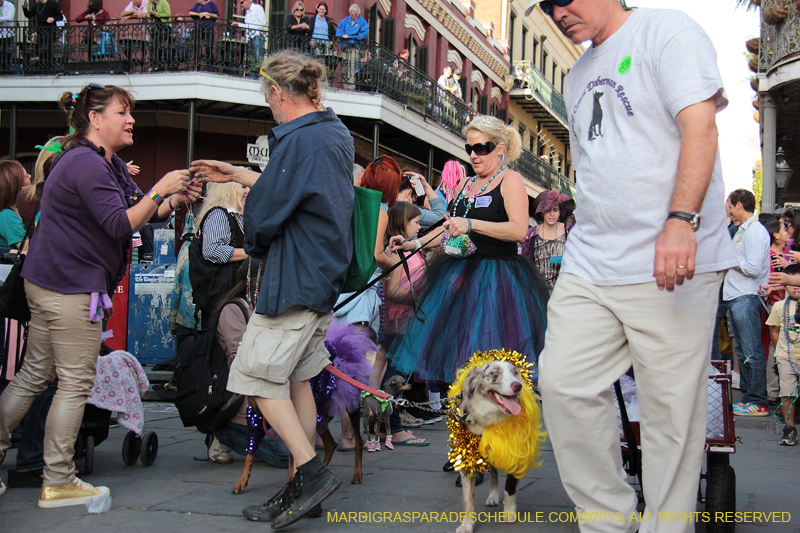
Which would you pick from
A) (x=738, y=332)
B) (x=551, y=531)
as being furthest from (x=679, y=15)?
(x=738, y=332)

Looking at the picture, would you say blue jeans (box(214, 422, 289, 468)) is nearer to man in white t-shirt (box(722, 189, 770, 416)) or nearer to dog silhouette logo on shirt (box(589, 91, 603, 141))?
dog silhouette logo on shirt (box(589, 91, 603, 141))

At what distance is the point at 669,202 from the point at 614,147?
11.4 inches

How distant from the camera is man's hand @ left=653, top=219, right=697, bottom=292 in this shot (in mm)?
2506

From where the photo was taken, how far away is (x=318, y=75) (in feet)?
13.1

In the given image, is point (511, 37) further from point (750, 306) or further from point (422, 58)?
point (750, 306)

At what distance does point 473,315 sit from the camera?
178 inches

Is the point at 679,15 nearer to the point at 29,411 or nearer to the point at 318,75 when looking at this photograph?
the point at 318,75

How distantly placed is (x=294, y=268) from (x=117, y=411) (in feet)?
6.40

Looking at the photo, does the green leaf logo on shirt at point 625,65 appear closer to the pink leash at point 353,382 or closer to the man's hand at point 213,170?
the man's hand at point 213,170

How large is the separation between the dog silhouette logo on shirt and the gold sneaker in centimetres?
296

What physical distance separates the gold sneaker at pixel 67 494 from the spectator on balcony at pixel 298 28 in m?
14.6

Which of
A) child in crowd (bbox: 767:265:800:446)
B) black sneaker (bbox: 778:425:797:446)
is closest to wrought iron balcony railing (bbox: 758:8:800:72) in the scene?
child in crowd (bbox: 767:265:800:446)

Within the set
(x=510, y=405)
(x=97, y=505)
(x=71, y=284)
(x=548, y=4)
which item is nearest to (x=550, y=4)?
(x=548, y=4)

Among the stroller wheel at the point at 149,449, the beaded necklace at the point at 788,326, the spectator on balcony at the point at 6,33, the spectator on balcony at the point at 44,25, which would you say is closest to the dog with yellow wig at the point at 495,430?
the stroller wheel at the point at 149,449
